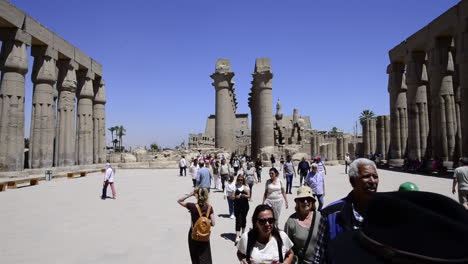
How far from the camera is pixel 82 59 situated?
100ft

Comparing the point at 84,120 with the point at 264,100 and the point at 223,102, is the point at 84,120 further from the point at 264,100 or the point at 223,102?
the point at 264,100

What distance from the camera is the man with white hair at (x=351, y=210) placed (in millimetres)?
2359

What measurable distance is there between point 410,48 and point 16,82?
26942mm

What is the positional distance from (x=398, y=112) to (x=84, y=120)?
28144mm

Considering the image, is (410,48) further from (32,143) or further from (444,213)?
(32,143)

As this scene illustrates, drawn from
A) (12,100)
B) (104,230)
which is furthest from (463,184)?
(12,100)

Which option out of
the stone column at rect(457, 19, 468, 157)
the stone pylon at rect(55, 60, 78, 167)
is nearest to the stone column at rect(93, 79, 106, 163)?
the stone pylon at rect(55, 60, 78, 167)

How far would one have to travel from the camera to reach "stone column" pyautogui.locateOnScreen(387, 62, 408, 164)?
86.6ft

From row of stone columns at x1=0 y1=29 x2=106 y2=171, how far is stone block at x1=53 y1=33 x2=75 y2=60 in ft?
1.45

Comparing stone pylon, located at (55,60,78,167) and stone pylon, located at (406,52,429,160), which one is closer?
stone pylon, located at (406,52,429,160)

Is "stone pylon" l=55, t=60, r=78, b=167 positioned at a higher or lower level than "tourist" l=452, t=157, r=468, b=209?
higher

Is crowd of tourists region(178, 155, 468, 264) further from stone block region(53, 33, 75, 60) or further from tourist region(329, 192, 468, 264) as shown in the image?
stone block region(53, 33, 75, 60)

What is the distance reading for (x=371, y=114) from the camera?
82.1 m

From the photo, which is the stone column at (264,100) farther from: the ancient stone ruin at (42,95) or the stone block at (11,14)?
the stone block at (11,14)
